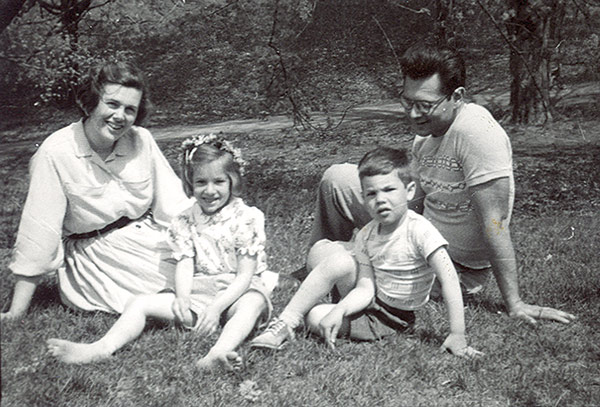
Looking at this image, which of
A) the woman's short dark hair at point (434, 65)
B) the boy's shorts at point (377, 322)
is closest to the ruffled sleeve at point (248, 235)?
the boy's shorts at point (377, 322)

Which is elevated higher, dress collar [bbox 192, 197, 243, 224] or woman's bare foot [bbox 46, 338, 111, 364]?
dress collar [bbox 192, 197, 243, 224]

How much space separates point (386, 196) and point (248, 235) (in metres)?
0.68

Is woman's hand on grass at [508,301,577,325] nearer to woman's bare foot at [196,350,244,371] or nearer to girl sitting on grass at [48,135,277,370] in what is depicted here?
girl sitting on grass at [48,135,277,370]

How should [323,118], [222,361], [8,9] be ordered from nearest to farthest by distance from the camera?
[222,361] → [8,9] → [323,118]

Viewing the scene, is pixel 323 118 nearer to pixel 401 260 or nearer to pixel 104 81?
pixel 104 81

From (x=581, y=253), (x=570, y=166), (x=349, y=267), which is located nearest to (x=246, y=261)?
(x=349, y=267)

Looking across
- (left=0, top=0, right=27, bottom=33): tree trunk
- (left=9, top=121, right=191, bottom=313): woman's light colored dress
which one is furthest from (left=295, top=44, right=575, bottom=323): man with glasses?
(left=0, top=0, right=27, bottom=33): tree trunk

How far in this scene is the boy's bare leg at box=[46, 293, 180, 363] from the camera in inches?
123

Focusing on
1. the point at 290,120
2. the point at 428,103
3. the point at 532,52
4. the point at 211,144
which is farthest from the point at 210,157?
the point at 290,120

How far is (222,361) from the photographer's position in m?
3.13

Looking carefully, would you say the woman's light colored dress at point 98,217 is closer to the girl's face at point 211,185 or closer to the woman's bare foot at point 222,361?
the girl's face at point 211,185

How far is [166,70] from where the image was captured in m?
13.9

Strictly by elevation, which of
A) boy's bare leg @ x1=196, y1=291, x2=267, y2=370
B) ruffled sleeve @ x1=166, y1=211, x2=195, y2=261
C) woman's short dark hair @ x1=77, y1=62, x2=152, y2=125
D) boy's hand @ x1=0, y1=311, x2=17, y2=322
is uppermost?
woman's short dark hair @ x1=77, y1=62, x2=152, y2=125

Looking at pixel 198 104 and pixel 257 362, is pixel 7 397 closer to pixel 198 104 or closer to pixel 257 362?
pixel 257 362
